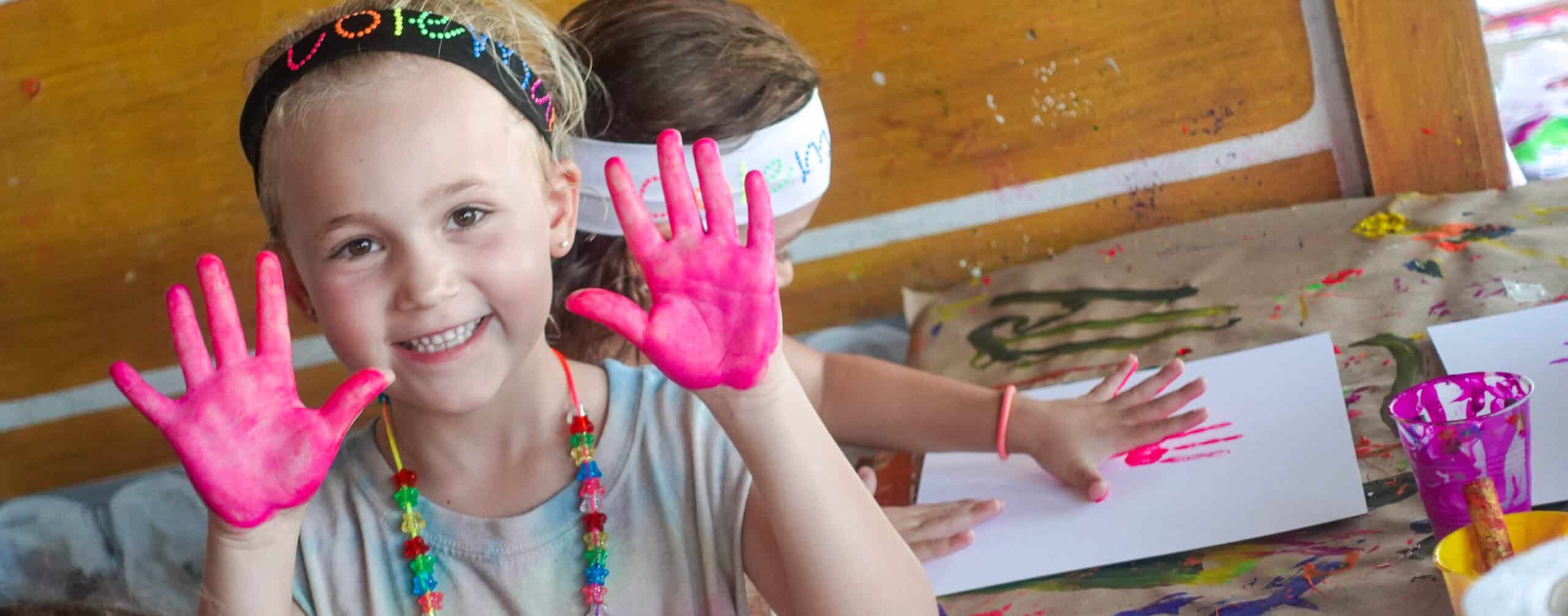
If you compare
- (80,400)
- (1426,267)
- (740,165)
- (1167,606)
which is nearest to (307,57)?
(740,165)

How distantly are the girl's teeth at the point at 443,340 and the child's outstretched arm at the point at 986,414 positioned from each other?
0.55 m

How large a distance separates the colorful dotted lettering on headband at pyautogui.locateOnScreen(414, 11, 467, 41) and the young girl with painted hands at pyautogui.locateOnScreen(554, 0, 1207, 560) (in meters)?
0.34

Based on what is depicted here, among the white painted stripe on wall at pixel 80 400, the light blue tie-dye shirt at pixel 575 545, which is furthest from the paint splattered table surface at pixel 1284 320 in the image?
the white painted stripe on wall at pixel 80 400

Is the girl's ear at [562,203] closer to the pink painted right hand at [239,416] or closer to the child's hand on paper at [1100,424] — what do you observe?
the pink painted right hand at [239,416]

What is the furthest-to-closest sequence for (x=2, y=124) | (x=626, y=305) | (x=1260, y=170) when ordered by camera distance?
1. (x=1260, y=170)
2. (x=2, y=124)
3. (x=626, y=305)

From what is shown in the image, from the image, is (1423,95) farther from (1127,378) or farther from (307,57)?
(307,57)

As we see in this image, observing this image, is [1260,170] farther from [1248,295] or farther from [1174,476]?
[1174,476]

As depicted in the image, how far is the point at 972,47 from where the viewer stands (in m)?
1.67

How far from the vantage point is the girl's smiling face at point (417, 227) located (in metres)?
0.91

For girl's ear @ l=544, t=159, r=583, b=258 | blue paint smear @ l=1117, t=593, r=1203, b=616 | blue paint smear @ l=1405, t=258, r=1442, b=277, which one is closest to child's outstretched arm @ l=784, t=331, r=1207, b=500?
blue paint smear @ l=1117, t=593, r=1203, b=616

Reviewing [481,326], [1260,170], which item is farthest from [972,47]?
[481,326]

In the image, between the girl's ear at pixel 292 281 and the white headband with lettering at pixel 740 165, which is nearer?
the girl's ear at pixel 292 281

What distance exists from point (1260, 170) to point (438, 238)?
3.85ft

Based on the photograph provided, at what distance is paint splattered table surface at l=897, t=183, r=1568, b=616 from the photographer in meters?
1.00
